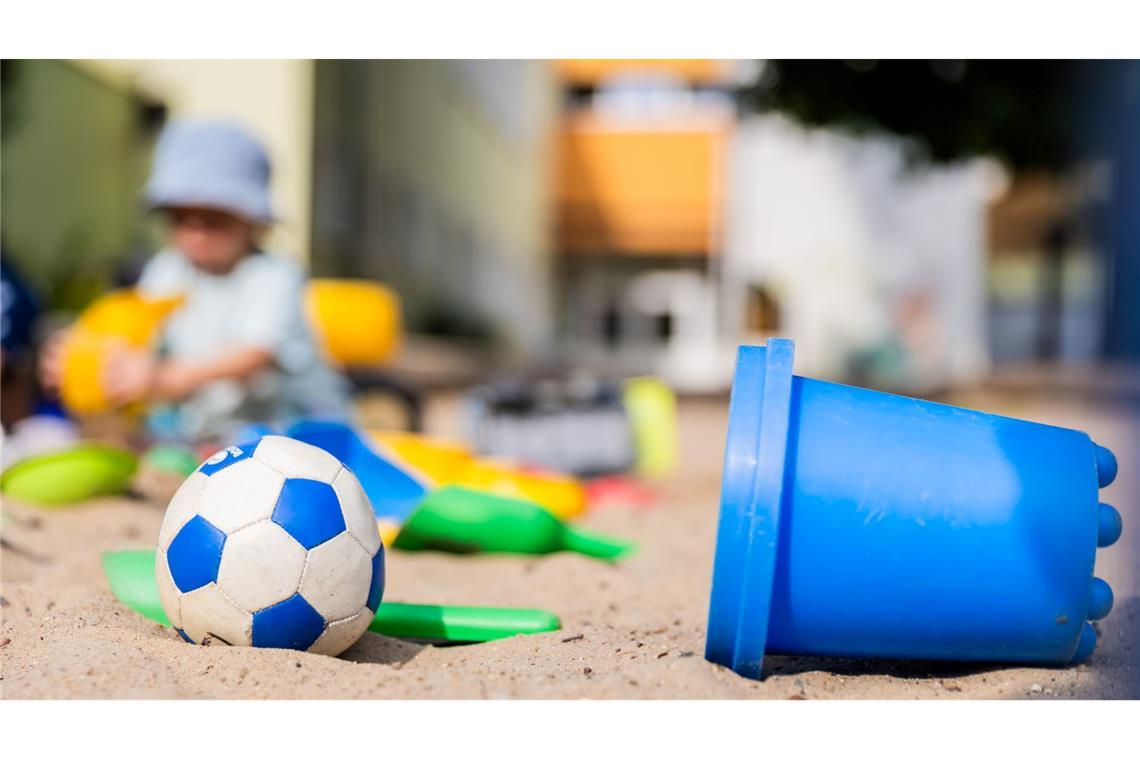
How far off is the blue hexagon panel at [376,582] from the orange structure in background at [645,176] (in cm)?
1309

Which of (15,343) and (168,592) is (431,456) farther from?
(168,592)

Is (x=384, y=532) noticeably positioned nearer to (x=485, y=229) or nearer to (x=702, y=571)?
(x=702, y=571)

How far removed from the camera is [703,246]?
48.4 feet

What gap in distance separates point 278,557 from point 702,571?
3.45 ft

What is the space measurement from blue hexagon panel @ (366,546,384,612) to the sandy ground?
0.08 metres

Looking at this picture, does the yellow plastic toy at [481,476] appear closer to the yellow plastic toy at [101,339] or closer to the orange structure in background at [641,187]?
the yellow plastic toy at [101,339]

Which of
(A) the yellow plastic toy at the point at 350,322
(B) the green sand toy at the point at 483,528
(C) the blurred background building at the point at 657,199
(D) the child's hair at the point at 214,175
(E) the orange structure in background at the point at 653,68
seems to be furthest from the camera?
(E) the orange structure in background at the point at 653,68

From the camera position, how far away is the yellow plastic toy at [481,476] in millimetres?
2811

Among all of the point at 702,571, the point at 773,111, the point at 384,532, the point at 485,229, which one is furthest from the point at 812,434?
the point at 485,229

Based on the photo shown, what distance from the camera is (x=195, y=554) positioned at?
1.44 meters

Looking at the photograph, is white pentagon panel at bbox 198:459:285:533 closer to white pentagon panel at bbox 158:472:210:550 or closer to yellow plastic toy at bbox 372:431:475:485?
white pentagon panel at bbox 158:472:210:550

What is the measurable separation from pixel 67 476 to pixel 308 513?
4.24 ft

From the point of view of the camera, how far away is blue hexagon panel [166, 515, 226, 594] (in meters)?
1.43

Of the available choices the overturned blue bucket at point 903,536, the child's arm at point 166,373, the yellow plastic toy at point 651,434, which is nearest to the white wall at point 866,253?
the yellow plastic toy at point 651,434
